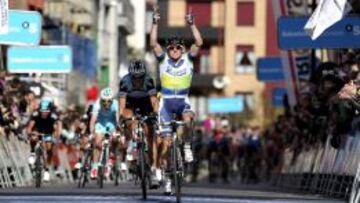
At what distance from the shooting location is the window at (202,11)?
10081cm

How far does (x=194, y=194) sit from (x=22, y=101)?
12.9m

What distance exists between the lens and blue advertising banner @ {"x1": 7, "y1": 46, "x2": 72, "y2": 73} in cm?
3769

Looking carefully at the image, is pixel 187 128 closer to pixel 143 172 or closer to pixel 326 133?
pixel 143 172

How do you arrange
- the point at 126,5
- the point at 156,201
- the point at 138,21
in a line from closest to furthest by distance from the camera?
the point at 156,201, the point at 126,5, the point at 138,21

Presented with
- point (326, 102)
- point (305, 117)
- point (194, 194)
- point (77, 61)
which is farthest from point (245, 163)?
point (194, 194)

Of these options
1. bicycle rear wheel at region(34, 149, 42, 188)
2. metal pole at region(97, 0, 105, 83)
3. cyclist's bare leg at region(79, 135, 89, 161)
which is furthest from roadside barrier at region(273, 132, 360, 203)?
metal pole at region(97, 0, 105, 83)

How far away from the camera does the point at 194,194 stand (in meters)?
23.1

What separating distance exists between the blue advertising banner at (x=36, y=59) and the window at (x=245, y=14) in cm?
6126

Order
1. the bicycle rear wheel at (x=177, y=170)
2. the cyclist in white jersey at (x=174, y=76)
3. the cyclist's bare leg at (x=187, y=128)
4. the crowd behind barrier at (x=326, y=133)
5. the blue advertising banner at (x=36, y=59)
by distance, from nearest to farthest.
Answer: the bicycle rear wheel at (x=177, y=170), the cyclist's bare leg at (x=187, y=128), the cyclist in white jersey at (x=174, y=76), the crowd behind barrier at (x=326, y=133), the blue advertising banner at (x=36, y=59)

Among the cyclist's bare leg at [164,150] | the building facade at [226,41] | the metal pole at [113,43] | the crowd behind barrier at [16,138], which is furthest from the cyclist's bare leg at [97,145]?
the building facade at [226,41]

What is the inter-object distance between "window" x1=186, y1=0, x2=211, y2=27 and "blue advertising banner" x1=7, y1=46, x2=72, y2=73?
62069 mm

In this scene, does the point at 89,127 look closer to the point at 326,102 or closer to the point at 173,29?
the point at 326,102

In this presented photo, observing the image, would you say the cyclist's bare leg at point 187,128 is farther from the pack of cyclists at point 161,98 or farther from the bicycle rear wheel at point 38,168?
the bicycle rear wheel at point 38,168

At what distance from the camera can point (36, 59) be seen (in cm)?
3794
